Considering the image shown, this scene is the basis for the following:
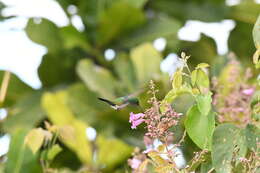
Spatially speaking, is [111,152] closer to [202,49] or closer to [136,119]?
[202,49]

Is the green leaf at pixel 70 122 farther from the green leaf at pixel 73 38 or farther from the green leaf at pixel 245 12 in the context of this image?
the green leaf at pixel 245 12

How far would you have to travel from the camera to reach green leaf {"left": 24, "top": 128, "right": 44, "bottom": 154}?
1.22 meters

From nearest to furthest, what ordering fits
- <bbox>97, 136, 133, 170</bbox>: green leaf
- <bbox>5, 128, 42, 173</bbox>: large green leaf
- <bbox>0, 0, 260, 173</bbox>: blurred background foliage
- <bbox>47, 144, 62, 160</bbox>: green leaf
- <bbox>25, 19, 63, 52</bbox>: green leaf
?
<bbox>47, 144, 62, 160</bbox>: green leaf → <bbox>5, 128, 42, 173</bbox>: large green leaf → <bbox>97, 136, 133, 170</bbox>: green leaf → <bbox>0, 0, 260, 173</bbox>: blurred background foliage → <bbox>25, 19, 63, 52</bbox>: green leaf

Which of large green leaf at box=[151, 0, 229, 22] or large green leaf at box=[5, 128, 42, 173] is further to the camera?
large green leaf at box=[151, 0, 229, 22]

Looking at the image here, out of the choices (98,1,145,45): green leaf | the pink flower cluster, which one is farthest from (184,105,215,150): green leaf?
(98,1,145,45): green leaf

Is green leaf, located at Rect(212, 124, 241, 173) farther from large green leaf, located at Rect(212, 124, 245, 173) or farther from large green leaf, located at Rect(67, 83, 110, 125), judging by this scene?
large green leaf, located at Rect(67, 83, 110, 125)

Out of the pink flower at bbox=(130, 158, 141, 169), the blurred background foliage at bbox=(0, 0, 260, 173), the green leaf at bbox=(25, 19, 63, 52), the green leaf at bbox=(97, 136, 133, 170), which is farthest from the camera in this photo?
the green leaf at bbox=(25, 19, 63, 52)

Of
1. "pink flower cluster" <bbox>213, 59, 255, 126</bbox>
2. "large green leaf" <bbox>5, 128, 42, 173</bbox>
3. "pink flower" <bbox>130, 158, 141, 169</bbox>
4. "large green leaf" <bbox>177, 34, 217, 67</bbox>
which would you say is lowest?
"large green leaf" <bbox>177, 34, 217, 67</bbox>

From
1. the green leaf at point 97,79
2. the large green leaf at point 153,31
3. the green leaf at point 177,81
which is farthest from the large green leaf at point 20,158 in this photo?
the large green leaf at point 153,31

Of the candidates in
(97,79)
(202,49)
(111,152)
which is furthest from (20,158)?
(202,49)

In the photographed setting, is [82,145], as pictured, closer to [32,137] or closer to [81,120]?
[81,120]

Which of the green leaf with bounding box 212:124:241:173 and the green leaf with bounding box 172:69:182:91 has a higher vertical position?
the green leaf with bounding box 172:69:182:91

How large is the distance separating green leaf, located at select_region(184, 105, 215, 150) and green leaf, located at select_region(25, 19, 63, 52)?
179 cm

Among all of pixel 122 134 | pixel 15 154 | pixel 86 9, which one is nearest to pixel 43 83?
pixel 86 9
